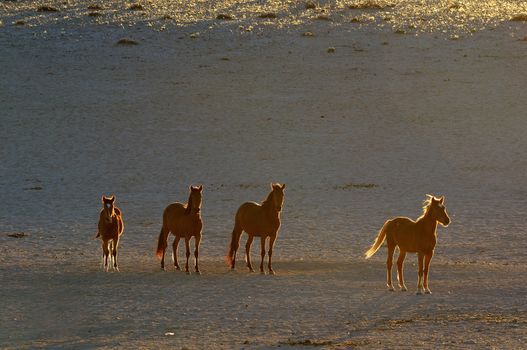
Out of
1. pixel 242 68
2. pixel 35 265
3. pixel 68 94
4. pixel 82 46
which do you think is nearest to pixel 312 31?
pixel 242 68

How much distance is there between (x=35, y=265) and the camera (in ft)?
56.9

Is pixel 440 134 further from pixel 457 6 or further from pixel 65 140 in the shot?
pixel 457 6

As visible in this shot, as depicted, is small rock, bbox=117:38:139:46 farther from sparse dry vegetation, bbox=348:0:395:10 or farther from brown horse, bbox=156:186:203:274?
brown horse, bbox=156:186:203:274

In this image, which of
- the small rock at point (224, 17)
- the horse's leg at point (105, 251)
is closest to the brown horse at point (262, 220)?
the horse's leg at point (105, 251)

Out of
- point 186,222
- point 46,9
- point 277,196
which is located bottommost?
point 186,222

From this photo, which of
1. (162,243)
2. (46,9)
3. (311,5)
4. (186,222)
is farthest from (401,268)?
(311,5)

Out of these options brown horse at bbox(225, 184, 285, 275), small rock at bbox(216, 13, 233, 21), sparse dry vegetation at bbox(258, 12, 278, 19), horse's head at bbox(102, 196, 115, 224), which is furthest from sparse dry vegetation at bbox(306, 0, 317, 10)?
horse's head at bbox(102, 196, 115, 224)

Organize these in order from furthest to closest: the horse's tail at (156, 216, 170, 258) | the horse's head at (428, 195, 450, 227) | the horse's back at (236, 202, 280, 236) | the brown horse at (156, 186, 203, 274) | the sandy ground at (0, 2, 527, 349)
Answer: the horse's tail at (156, 216, 170, 258), the horse's back at (236, 202, 280, 236), the brown horse at (156, 186, 203, 274), the horse's head at (428, 195, 450, 227), the sandy ground at (0, 2, 527, 349)

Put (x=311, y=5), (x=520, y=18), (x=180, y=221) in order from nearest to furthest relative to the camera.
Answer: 1. (x=180, y=221)
2. (x=520, y=18)
3. (x=311, y=5)

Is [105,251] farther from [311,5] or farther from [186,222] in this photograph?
[311,5]

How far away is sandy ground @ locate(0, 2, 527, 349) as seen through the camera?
13453 mm

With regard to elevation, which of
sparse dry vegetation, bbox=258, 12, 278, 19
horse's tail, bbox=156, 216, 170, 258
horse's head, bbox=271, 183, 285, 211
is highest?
sparse dry vegetation, bbox=258, 12, 278, 19

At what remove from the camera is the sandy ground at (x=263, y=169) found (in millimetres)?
13453

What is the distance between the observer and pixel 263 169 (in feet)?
94.6
